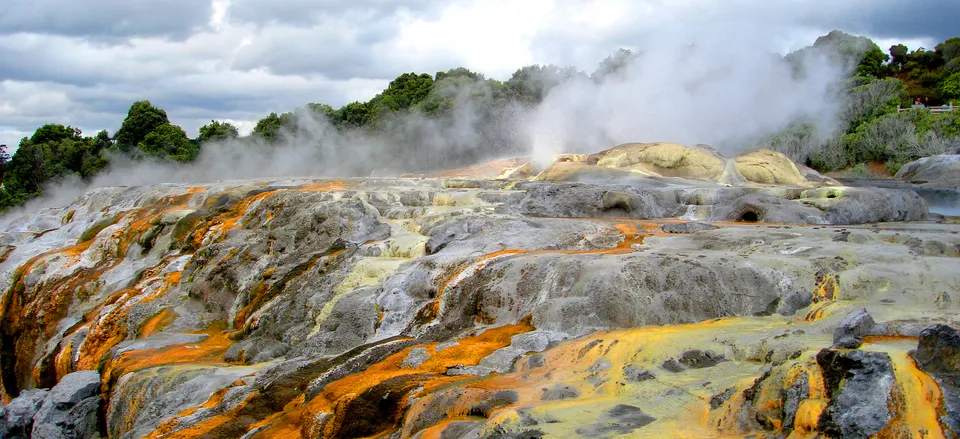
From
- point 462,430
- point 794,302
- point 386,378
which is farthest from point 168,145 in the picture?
point 462,430

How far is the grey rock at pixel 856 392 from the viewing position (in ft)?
13.4

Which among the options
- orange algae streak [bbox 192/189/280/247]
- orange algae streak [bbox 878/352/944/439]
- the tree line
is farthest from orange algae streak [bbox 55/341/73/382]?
the tree line

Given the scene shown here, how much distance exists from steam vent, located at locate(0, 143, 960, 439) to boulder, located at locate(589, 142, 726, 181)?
1.99 metres

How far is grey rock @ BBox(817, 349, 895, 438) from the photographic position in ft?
13.4

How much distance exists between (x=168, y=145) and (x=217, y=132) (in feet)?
11.9

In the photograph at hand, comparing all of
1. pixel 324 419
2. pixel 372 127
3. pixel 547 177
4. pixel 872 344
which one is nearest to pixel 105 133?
pixel 372 127

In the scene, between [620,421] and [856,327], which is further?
[856,327]

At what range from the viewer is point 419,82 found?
115ft

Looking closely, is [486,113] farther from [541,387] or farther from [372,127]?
[541,387]

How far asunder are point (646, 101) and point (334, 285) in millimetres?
18459

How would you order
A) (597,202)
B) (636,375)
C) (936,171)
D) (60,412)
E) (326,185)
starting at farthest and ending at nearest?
1. (936,171)
2. (326,185)
3. (597,202)
4. (60,412)
5. (636,375)

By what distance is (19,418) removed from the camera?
29.7 feet

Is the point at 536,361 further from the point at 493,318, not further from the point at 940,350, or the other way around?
the point at 940,350

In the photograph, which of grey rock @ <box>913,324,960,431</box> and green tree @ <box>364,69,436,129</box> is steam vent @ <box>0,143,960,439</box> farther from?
green tree @ <box>364,69,436,129</box>
